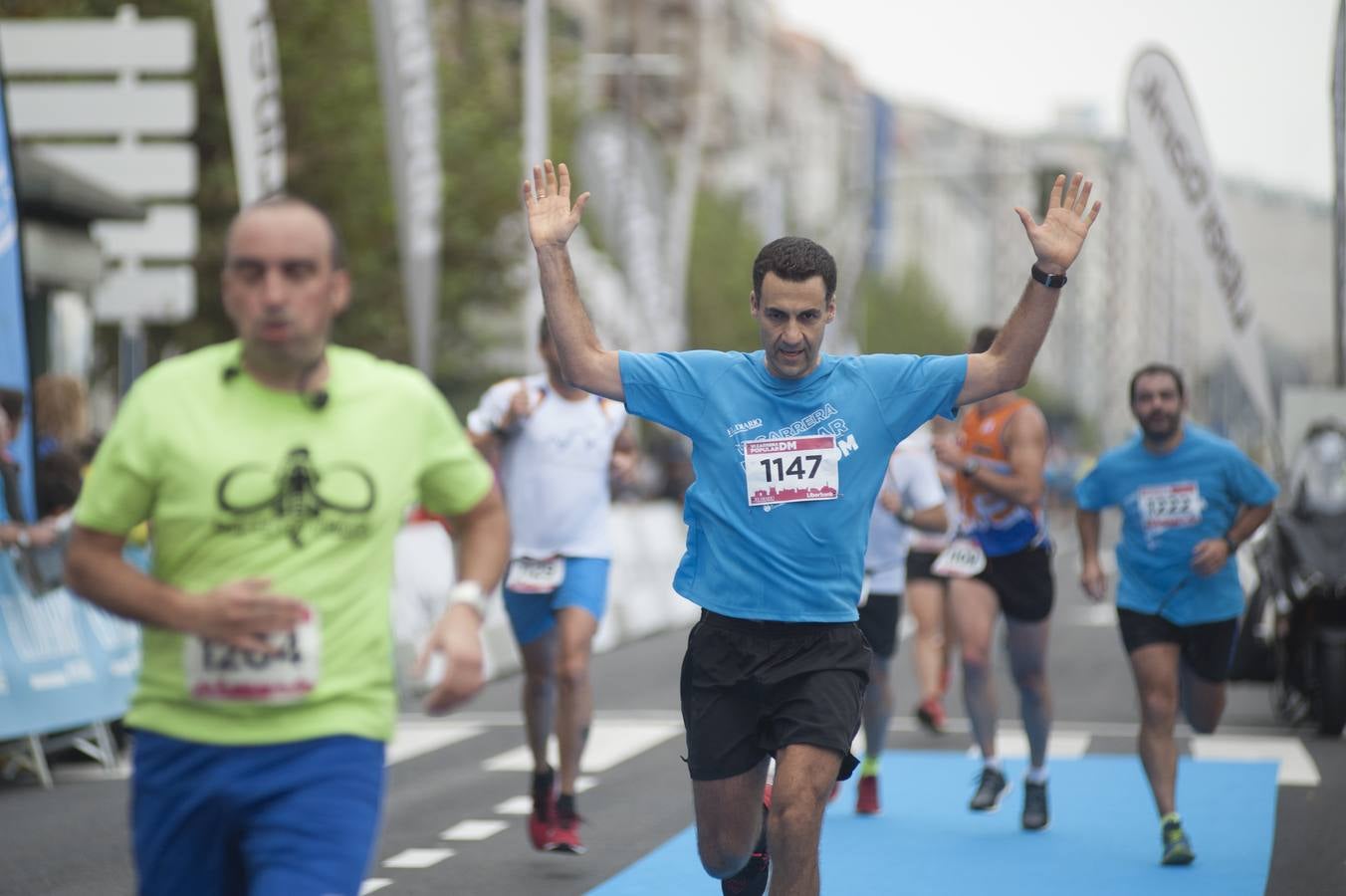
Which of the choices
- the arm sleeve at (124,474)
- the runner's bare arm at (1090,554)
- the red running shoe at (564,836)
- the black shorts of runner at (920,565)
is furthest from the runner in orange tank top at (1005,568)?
the arm sleeve at (124,474)

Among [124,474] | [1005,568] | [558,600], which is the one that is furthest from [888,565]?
[124,474]

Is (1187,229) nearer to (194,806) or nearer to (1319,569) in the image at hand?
(1319,569)

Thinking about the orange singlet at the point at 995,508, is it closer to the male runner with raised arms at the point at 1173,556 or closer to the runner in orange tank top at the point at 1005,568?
the runner in orange tank top at the point at 1005,568

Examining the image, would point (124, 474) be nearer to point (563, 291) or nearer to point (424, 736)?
point (563, 291)

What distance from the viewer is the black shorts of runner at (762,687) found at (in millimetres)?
5758

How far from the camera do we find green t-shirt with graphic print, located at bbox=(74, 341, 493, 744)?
3934 millimetres

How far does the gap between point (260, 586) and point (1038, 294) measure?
2562 millimetres

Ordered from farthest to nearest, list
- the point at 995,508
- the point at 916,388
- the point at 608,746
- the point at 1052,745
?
the point at 1052,745
the point at 608,746
the point at 995,508
the point at 916,388

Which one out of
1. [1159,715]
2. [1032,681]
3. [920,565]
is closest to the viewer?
[1159,715]

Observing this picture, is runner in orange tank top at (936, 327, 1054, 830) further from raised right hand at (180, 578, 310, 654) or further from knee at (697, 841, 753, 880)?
raised right hand at (180, 578, 310, 654)

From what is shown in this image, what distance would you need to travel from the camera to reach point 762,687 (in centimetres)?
578

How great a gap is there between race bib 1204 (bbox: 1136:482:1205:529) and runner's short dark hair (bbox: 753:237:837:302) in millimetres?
3406

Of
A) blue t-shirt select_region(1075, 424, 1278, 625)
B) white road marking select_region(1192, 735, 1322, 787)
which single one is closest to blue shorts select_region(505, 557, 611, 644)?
blue t-shirt select_region(1075, 424, 1278, 625)

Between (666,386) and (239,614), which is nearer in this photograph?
(239,614)
